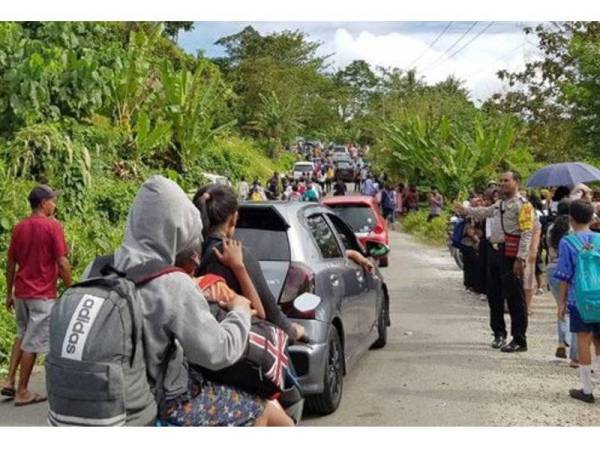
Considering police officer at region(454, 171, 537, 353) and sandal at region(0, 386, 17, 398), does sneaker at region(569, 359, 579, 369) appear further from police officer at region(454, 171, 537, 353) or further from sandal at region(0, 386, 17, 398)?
sandal at region(0, 386, 17, 398)

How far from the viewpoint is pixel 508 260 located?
27.8 feet

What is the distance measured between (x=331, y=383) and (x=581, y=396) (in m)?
2.08

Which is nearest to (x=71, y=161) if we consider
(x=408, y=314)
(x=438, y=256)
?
(x=408, y=314)

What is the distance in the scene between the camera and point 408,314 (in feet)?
36.4

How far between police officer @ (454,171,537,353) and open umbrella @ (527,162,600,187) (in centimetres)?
276

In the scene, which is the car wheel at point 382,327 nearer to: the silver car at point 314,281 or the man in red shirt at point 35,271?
the silver car at point 314,281

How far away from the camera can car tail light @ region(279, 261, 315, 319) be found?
5.99m

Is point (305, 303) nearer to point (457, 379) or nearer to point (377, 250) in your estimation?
point (457, 379)

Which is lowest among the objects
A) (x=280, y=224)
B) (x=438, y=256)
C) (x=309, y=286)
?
(x=438, y=256)

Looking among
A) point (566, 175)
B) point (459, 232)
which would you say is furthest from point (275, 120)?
point (566, 175)

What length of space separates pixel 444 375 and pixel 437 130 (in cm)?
2019

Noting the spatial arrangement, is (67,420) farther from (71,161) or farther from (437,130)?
(437,130)

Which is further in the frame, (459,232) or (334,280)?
(459,232)

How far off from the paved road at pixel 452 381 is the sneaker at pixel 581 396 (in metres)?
0.08
